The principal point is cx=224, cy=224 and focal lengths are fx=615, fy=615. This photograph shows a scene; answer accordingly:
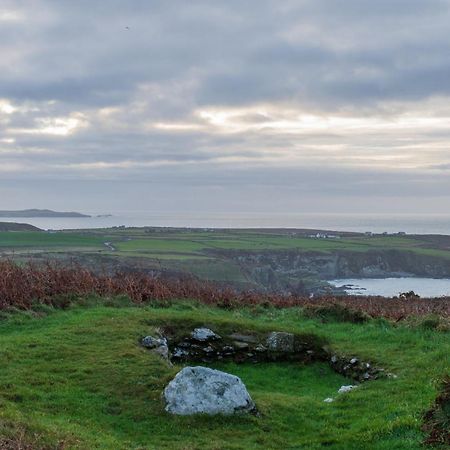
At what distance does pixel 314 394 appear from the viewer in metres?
14.7

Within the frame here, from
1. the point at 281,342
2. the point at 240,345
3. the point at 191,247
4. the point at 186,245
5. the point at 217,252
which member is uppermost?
the point at 186,245

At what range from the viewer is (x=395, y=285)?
50688mm

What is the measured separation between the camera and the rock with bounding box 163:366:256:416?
448 inches

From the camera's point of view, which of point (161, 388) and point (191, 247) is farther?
point (191, 247)

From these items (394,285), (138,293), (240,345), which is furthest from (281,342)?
(394,285)

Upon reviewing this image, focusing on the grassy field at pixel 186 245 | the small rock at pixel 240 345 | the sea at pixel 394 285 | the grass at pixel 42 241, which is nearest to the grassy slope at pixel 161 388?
the small rock at pixel 240 345

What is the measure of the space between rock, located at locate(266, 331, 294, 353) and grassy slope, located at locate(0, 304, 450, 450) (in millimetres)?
488

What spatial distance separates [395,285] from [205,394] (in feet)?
137

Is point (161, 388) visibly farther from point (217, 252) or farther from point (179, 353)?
point (217, 252)

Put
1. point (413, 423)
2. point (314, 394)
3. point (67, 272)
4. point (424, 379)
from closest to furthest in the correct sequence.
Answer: point (413, 423) → point (424, 379) → point (314, 394) → point (67, 272)

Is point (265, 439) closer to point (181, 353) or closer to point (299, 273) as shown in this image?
point (181, 353)

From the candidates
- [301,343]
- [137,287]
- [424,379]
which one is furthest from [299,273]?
[424,379]

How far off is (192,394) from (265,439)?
66.3 inches

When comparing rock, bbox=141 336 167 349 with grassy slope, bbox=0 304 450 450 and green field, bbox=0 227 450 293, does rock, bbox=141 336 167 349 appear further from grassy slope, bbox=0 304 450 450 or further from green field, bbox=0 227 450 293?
green field, bbox=0 227 450 293
